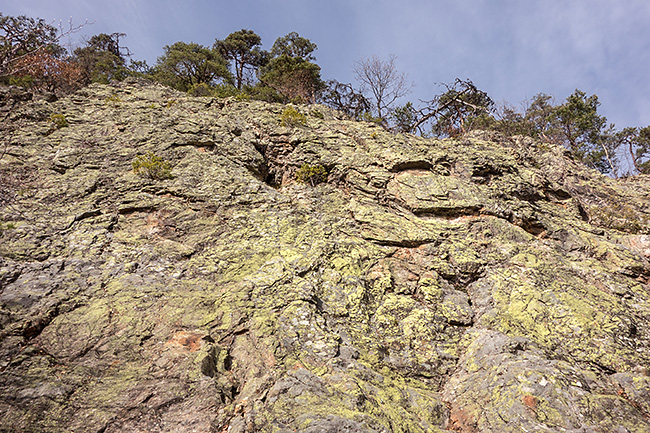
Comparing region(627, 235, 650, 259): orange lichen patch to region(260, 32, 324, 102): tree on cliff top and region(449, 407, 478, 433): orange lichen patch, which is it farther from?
region(260, 32, 324, 102): tree on cliff top

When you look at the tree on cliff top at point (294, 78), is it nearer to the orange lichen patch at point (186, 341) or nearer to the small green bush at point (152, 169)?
the small green bush at point (152, 169)

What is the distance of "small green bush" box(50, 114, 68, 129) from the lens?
512 inches

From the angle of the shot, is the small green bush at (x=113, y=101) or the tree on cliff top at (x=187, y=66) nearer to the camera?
the small green bush at (x=113, y=101)

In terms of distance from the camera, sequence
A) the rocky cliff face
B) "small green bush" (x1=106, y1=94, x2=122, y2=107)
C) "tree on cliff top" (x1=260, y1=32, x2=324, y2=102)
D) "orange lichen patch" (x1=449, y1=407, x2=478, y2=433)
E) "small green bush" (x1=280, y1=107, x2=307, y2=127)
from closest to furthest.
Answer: the rocky cliff face < "orange lichen patch" (x1=449, y1=407, x2=478, y2=433) < "small green bush" (x1=106, y1=94, x2=122, y2=107) < "small green bush" (x1=280, y1=107, x2=307, y2=127) < "tree on cliff top" (x1=260, y1=32, x2=324, y2=102)

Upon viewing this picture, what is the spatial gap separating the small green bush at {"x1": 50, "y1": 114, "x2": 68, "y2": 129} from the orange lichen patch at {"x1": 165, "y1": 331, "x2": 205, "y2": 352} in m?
13.1

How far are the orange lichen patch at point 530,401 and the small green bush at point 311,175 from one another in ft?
32.1

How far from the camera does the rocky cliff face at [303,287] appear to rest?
A: 5.07 metres

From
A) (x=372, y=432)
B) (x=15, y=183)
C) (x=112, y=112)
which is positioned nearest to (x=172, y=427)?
(x=372, y=432)

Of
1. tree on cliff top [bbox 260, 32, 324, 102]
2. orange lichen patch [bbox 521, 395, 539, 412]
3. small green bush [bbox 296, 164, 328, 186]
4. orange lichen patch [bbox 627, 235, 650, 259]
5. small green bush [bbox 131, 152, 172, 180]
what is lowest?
orange lichen patch [bbox 521, 395, 539, 412]

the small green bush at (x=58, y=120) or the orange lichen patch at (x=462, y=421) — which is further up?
the small green bush at (x=58, y=120)

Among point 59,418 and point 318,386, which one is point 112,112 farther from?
point 318,386

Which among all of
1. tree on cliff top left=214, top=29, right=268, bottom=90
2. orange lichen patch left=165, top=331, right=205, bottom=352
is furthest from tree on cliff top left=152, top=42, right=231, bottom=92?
orange lichen patch left=165, top=331, right=205, bottom=352

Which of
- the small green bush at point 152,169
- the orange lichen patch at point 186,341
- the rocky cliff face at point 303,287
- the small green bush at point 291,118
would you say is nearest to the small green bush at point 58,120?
the rocky cliff face at point 303,287

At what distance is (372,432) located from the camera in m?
4.58
